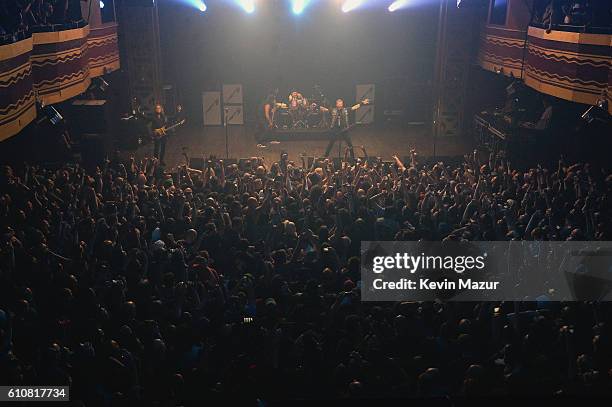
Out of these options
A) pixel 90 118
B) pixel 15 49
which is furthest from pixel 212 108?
pixel 15 49

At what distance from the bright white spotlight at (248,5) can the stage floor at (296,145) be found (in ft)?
13.6

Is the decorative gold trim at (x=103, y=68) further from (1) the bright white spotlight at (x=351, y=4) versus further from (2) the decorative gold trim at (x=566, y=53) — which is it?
(2) the decorative gold trim at (x=566, y=53)

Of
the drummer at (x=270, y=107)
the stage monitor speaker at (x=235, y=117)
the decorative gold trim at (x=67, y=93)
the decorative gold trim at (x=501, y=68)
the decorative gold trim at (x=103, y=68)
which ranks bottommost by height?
the stage monitor speaker at (x=235, y=117)

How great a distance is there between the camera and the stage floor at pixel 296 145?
18312 millimetres

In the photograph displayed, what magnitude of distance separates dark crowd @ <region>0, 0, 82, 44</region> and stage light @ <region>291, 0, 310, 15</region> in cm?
771

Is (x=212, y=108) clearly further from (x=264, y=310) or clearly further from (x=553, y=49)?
(x=264, y=310)

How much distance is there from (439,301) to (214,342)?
2504 mm

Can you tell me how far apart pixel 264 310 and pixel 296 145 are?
13282 mm

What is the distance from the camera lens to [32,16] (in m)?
14.2

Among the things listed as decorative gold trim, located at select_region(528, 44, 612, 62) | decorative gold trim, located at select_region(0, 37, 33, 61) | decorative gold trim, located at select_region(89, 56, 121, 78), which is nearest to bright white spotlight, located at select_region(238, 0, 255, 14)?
decorative gold trim, located at select_region(89, 56, 121, 78)

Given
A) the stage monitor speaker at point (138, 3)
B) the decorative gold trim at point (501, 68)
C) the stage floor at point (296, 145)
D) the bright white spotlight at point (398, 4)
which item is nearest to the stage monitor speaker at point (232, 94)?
the stage floor at point (296, 145)

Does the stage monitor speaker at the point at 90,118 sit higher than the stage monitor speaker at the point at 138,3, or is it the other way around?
the stage monitor speaker at the point at 138,3

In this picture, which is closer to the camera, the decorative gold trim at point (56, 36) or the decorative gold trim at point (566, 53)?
the decorative gold trim at point (566, 53)

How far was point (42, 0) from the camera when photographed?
1488 cm
